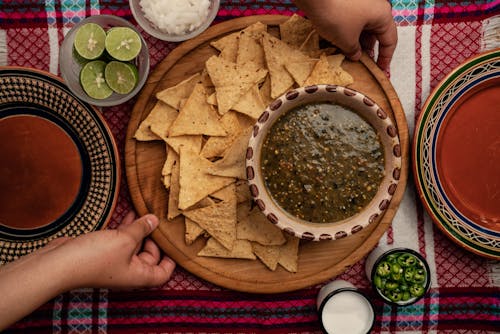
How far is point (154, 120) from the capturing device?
2.22m

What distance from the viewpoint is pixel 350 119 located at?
207cm

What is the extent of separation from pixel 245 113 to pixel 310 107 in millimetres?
272

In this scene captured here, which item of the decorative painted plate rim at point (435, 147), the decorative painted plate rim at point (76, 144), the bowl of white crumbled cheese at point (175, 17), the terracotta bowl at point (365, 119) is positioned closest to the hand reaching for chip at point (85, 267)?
the decorative painted plate rim at point (76, 144)

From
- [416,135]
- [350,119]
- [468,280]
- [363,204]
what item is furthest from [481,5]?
[468,280]

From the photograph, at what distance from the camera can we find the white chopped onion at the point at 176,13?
88.9 inches

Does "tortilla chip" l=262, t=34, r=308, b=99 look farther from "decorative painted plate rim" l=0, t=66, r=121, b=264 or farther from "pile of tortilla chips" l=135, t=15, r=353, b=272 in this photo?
"decorative painted plate rim" l=0, t=66, r=121, b=264

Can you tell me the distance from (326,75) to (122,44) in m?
0.85

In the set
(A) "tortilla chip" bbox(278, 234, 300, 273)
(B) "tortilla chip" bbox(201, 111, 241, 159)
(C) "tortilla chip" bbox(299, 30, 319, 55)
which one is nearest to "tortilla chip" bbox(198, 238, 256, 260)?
(A) "tortilla chip" bbox(278, 234, 300, 273)

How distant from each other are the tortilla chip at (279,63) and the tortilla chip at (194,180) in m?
0.40

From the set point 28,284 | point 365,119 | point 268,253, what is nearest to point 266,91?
point 365,119

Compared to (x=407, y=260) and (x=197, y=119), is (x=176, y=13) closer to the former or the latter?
(x=197, y=119)

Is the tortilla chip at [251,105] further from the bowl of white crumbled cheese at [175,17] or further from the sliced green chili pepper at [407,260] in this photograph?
the sliced green chili pepper at [407,260]

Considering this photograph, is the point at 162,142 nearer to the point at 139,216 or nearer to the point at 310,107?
the point at 139,216

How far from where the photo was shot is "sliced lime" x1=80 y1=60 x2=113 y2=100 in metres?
2.20
